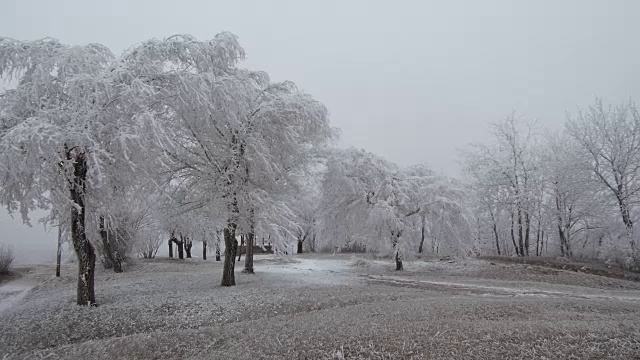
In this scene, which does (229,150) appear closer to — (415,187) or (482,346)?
(482,346)

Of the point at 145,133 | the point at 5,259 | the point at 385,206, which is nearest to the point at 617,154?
the point at 385,206

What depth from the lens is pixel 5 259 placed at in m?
33.0

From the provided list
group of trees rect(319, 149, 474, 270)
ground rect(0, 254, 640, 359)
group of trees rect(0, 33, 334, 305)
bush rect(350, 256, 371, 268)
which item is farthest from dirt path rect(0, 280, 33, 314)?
bush rect(350, 256, 371, 268)

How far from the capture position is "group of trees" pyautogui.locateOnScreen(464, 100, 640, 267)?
28.8 metres

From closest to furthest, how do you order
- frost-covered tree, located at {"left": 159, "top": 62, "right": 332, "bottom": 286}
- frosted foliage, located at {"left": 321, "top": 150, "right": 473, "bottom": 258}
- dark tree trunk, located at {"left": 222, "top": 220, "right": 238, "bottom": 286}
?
frost-covered tree, located at {"left": 159, "top": 62, "right": 332, "bottom": 286}
dark tree trunk, located at {"left": 222, "top": 220, "right": 238, "bottom": 286}
frosted foliage, located at {"left": 321, "top": 150, "right": 473, "bottom": 258}

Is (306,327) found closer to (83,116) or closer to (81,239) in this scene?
(81,239)

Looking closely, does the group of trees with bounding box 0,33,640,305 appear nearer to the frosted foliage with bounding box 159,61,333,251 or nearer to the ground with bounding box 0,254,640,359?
the frosted foliage with bounding box 159,61,333,251

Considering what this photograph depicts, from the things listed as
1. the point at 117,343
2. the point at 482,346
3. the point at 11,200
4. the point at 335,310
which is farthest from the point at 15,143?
the point at 482,346

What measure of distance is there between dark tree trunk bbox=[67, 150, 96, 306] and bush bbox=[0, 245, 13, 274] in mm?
25733

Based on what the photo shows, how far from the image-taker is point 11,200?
12797 mm

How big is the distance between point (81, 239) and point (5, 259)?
87.7 feet

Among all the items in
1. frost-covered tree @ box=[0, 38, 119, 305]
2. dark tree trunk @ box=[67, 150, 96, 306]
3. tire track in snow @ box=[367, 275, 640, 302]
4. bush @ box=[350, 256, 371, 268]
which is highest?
frost-covered tree @ box=[0, 38, 119, 305]

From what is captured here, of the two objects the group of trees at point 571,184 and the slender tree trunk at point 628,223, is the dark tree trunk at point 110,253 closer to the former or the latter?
the group of trees at point 571,184

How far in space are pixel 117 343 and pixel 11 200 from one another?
6928 mm
